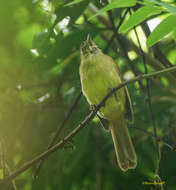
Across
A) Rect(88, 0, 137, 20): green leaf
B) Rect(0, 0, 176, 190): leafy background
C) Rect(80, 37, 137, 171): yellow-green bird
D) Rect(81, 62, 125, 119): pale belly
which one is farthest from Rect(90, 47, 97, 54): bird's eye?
Rect(88, 0, 137, 20): green leaf

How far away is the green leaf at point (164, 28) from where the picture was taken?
1817 millimetres

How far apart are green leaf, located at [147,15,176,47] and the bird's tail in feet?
3.71

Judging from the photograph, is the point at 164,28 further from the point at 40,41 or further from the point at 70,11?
the point at 40,41

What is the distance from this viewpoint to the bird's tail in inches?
113

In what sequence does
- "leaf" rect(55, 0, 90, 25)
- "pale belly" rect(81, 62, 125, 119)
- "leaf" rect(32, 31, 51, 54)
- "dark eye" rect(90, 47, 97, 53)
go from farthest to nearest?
"dark eye" rect(90, 47, 97, 53) → "pale belly" rect(81, 62, 125, 119) → "leaf" rect(32, 31, 51, 54) → "leaf" rect(55, 0, 90, 25)

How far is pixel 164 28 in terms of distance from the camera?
6.04 feet

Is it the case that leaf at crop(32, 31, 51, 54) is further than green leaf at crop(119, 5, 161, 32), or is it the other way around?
leaf at crop(32, 31, 51, 54)

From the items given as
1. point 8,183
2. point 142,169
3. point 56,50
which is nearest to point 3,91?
point 56,50

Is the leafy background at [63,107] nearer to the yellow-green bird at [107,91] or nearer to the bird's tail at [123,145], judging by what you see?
the yellow-green bird at [107,91]

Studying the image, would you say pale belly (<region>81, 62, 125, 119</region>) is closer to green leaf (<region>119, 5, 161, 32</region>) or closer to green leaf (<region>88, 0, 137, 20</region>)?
green leaf (<region>119, 5, 161, 32</region>)

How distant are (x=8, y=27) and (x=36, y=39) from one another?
0.95 meters

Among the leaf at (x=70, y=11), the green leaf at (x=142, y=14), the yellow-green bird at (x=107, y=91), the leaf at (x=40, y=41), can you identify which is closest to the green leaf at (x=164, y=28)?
the green leaf at (x=142, y=14)

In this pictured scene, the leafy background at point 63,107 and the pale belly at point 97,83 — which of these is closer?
the pale belly at point 97,83

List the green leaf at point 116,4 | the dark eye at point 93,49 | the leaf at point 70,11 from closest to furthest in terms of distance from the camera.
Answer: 1. the green leaf at point 116,4
2. the leaf at point 70,11
3. the dark eye at point 93,49
